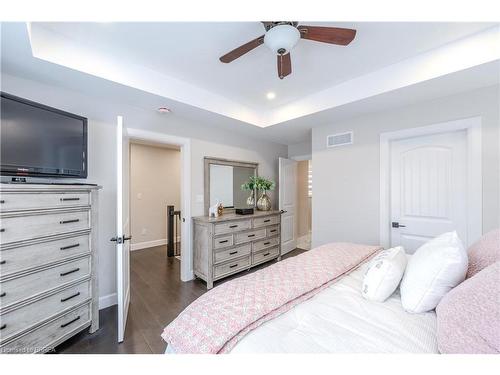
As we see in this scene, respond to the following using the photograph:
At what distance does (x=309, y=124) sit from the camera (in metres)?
3.08

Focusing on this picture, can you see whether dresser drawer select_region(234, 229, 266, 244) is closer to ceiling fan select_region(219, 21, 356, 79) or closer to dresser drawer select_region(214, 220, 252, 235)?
dresser drawer select_region(214, 220, 252, 235)

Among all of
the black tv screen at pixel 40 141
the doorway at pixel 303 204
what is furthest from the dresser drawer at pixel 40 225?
the doorway at pixel 303 204

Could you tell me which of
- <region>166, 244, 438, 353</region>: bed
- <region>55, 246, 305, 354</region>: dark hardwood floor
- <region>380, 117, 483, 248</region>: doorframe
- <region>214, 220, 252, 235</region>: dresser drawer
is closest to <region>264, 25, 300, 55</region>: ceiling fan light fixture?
<region>166, 244, 438, 353</region>: bed

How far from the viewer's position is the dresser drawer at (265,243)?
10.4ft

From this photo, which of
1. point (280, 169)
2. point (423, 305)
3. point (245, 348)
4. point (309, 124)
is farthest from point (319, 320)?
point (280, 169)

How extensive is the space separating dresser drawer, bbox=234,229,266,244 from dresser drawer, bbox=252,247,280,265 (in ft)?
0.85

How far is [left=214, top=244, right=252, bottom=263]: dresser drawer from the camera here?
8.86 feet

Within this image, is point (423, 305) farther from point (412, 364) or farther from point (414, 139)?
point (414, 139)

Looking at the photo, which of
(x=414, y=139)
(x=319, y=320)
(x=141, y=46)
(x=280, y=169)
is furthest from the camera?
(x=280, y=169)

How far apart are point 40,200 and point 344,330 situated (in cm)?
196

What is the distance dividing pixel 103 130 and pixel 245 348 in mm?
2515

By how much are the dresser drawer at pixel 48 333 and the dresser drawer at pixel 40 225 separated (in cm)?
64

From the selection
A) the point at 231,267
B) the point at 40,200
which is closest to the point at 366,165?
the point at 231,267

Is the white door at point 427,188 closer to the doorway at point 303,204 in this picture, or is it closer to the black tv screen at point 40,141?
the doorway at point 303,204
